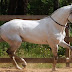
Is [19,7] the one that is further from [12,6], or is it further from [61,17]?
[61,17]

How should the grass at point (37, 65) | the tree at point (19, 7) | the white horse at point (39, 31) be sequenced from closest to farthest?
the white horse at point (39, 31) < the grass at point (37, 65) < the tree at point (19, 7)

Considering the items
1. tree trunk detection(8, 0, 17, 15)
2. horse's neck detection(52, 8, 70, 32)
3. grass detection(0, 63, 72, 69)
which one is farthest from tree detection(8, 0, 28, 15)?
horse's neck detection(52, 8, 70, 32)

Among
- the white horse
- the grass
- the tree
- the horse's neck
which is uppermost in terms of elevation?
the horse's neck

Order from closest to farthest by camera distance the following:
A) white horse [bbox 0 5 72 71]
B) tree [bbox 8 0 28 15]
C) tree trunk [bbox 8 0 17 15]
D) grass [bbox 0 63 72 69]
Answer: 1. white horse [bbox 0 5 72 71]
2. grass [bbox 0 63 72 69]
3. tree [bbox 8 0 28 15]
4. tree trunk [bbox 8 0 17 15]

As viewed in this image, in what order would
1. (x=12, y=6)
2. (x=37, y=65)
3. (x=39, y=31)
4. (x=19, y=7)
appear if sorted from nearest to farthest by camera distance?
(x=39, y=31) < (x=37, y=65) < (x=19, y=7) < (x=12, y=6)

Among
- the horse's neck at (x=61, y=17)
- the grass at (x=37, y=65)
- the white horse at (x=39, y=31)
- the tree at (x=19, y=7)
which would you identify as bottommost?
the grass at (x=37, y=65)

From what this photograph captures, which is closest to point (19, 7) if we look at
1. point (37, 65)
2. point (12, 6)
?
point (12, 6)

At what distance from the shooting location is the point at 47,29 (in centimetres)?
737

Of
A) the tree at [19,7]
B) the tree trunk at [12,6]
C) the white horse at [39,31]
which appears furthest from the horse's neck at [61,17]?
the tree trunk at [12,6]

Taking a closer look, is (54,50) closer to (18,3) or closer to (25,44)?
(25,44)

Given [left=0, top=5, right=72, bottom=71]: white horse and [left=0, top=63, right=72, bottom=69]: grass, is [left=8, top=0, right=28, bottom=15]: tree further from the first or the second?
[left=0, top=5, right=72, bottom=71]: white horse

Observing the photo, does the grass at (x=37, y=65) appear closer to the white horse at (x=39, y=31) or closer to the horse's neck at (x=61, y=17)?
the white horse at (x=39, y=31)

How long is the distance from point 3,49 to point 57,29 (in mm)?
3421

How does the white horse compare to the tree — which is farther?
the tree
